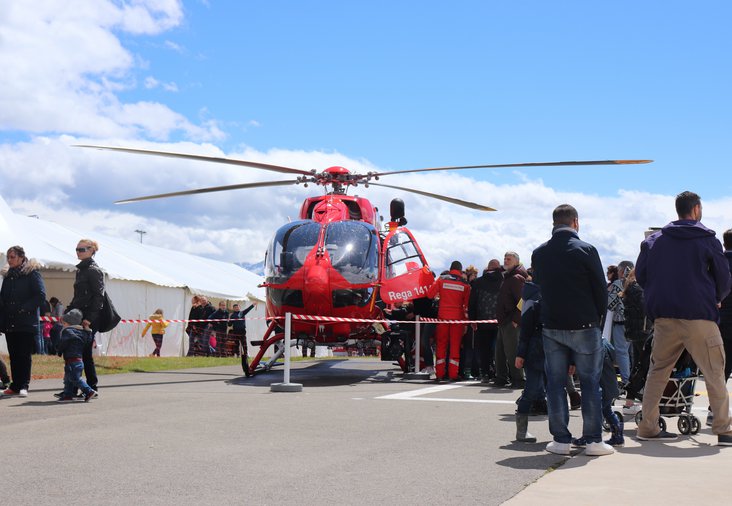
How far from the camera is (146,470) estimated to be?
17.5 ft

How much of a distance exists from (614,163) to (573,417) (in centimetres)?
542

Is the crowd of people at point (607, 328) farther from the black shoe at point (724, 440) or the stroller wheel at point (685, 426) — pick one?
the stroller wheel at point (685, 426)

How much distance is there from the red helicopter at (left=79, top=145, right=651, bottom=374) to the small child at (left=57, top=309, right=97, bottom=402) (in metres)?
3.77

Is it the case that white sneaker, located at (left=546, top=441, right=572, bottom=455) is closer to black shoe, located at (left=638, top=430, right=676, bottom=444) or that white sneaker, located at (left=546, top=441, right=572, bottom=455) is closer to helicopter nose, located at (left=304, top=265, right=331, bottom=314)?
Result: black shoe, located at (left=638, top=430, right=676, bottom=444)

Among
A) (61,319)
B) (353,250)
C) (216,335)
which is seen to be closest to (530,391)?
(61,319)

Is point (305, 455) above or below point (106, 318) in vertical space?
below

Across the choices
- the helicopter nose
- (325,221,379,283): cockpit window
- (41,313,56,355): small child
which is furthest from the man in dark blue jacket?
(41,313,56,355): small child

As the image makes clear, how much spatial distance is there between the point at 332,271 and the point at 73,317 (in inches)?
180

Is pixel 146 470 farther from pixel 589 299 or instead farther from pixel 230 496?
pixel 589 299

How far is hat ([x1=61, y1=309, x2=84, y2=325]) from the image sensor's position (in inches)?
370

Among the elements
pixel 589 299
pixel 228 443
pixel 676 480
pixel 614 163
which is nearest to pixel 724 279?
pixel 589 299

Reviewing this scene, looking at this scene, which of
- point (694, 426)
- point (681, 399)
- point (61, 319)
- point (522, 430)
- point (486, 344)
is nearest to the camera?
point (522, 430)

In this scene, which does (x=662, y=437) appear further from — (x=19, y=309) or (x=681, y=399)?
(x=19, y=309)

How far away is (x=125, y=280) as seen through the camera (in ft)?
72.0
